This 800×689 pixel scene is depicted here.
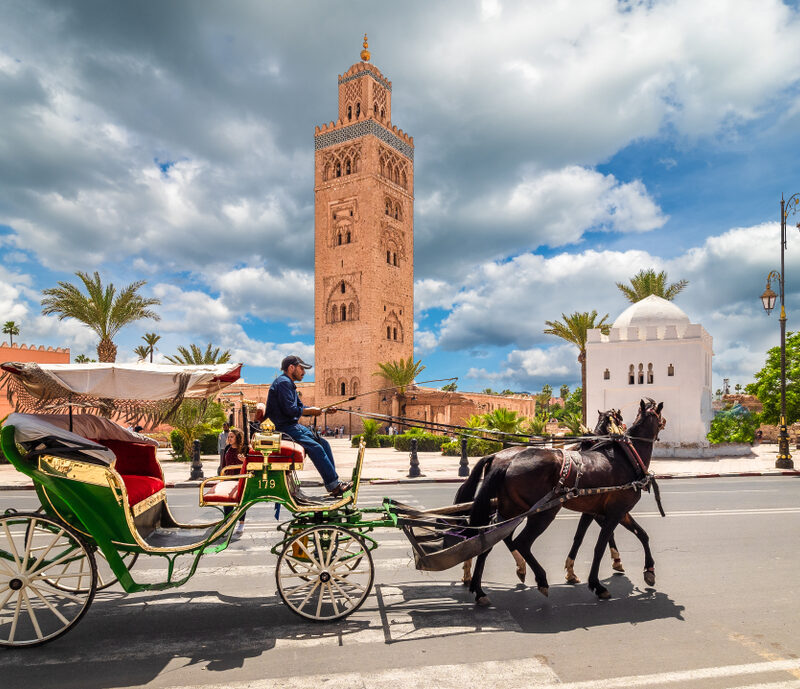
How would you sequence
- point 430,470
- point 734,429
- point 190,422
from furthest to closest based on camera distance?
point 734,429, point 190,422, point 430,470

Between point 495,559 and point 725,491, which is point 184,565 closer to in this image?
point 495,559

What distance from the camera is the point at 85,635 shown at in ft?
14.6

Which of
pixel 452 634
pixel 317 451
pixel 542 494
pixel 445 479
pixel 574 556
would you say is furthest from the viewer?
pixel 445 479

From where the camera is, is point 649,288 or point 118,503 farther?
point 649,288

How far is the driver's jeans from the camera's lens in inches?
215

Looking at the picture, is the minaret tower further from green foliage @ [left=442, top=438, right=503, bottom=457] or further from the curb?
the curb

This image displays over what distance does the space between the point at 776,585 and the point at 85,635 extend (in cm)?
601

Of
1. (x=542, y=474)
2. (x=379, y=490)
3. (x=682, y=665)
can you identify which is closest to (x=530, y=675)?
(x=682, y=665)

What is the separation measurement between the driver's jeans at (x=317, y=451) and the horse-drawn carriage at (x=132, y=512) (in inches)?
5.7

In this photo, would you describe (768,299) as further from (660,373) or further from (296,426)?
(296,426)

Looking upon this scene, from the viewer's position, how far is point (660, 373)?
25.7 metres

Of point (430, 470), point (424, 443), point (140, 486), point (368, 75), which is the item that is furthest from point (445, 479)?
point (368, 75)

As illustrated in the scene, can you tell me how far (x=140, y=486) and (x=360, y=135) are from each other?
164 ft

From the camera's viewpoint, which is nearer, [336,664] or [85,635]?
[336,664]
